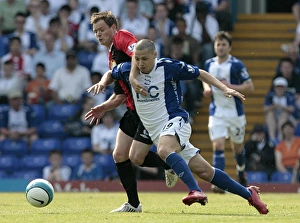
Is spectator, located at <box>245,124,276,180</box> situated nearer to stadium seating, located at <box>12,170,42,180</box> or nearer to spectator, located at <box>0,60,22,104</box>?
stadium seating, located at <box>12,170,42,180</box>

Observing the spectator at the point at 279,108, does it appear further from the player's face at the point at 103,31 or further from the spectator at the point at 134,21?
the player's face at the point at 103,31

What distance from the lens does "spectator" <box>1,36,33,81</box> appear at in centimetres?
2036

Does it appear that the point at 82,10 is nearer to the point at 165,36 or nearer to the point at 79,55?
the point at 79,55

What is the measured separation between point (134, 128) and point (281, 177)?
7462 millimetres

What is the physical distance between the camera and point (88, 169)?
704 inches

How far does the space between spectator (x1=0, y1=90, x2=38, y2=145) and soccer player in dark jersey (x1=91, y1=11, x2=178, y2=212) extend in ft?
30.4

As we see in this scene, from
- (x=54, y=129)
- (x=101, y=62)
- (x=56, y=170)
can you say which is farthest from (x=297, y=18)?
(x=56, y=170)

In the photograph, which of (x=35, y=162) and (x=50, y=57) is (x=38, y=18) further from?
(x=35, y=162)

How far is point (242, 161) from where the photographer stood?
1478 centimetres

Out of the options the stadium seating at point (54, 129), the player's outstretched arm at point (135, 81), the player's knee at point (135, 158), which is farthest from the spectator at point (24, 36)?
the player's outstretched arm at point (135, 81)

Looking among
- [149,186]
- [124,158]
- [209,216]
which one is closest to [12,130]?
[149,186]

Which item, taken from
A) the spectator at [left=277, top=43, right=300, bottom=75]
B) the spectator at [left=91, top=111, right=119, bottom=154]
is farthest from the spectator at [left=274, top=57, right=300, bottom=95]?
the spectator at [left=91, top=111, right=119, bottom=154]

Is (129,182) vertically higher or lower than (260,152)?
higher

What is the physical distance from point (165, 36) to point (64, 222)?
11.2m
